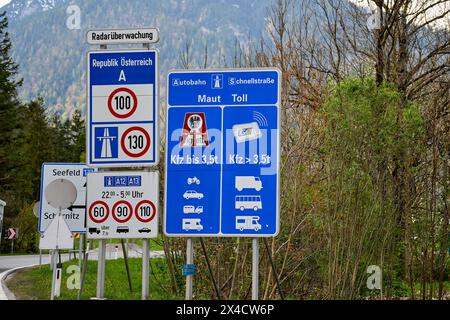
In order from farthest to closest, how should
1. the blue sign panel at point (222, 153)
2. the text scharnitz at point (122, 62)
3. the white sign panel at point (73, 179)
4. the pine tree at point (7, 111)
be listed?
the pine tree at point (7, 111)
the white sign panel at point (73, 179)
the text scharnitz at point (122, 62)
the blue sign panel at point (222, 153)

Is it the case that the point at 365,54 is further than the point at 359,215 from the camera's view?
Yes

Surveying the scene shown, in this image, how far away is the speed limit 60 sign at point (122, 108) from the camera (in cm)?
1145

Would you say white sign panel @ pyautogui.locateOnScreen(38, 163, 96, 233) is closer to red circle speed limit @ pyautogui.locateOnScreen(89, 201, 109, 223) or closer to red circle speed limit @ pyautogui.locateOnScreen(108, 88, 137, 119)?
red circle speed limit @ pyautogui.locateOnScreen(89, 201, 109, 223)

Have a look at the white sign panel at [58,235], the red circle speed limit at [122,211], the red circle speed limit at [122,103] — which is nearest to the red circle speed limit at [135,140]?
the red circle speed limit at [122,103]

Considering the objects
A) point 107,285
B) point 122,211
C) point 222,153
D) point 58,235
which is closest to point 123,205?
point 122,211

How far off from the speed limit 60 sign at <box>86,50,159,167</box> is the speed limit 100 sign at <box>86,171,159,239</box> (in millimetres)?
193

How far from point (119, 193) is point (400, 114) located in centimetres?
1019

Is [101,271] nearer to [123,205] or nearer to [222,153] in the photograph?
[123,205]

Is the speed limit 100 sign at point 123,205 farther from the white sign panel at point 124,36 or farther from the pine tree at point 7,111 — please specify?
the pine tree at point 7,111

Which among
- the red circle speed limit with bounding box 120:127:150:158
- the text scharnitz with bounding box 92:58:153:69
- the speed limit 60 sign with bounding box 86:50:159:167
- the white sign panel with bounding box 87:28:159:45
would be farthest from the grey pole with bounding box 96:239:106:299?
the white sign panel with bounding box 87:28:159:45
